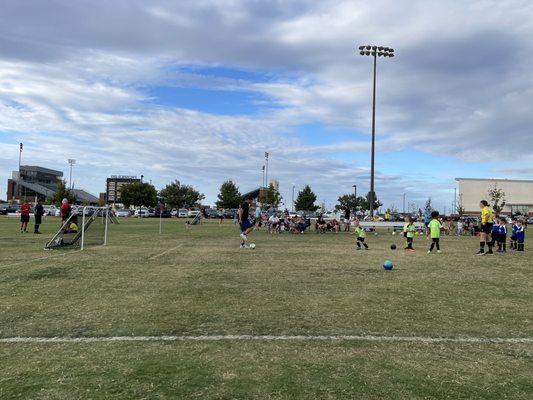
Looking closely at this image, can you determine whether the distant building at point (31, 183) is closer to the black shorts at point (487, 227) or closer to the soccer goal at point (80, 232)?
the soccer goal at point (80, 232)

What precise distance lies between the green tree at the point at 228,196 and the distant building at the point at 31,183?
171 ft

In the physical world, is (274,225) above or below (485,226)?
below

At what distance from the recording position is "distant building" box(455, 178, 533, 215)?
118750 mm

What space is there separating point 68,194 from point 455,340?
92.5 m

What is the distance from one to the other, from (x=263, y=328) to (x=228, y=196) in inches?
3634

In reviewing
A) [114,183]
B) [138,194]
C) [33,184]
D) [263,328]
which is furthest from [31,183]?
[263,328]

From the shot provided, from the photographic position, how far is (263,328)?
6.12m

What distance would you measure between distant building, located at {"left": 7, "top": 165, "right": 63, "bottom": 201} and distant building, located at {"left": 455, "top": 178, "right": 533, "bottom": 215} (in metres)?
106

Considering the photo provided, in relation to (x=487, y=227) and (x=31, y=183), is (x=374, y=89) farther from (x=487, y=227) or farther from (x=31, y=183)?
(x=31, y=183)

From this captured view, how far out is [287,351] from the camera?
5199 mm

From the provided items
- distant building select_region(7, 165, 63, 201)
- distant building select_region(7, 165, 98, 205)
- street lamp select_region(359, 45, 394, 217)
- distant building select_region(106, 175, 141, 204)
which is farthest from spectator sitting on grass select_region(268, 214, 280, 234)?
distant building select_region(106, 175, 141, 204)

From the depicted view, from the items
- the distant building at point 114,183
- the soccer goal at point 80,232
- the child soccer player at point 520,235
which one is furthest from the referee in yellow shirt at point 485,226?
the distant building at point 114,183

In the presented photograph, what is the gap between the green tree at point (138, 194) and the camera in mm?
101250

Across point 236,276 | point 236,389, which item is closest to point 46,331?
point 236,389
